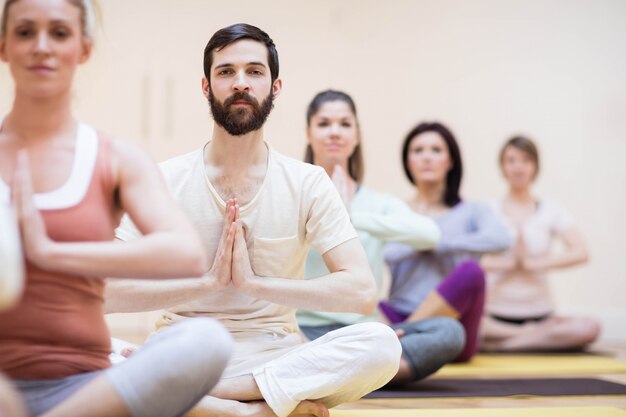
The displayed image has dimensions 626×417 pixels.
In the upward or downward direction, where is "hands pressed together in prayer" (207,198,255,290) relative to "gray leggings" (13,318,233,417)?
upward

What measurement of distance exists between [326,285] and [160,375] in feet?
2.19

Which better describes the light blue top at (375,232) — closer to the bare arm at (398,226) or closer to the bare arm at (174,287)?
the bare arm at (398,226)

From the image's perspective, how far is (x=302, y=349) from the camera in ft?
6.72

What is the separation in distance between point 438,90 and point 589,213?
1249 mm

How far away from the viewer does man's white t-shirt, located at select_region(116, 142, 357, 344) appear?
2111 mm

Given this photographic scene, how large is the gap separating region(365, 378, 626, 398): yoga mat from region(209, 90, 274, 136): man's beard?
1.03 m

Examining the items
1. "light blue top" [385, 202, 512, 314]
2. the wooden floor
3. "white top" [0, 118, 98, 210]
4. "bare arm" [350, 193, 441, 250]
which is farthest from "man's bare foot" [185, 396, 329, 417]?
"light blue top" [385, 202, 512, 314]

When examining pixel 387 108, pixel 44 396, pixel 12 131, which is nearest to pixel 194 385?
pixel 44 396

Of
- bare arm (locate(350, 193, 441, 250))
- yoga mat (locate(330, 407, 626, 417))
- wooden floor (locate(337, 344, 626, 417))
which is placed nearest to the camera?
yoga mat (locate(330, 407, 626, 417))

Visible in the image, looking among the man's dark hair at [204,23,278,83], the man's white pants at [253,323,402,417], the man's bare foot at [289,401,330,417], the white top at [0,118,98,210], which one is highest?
the man's dark hair at [204,23,278,83]

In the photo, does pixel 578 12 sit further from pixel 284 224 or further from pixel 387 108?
pixel 284 224

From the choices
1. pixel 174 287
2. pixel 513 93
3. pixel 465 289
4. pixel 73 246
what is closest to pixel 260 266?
pixel 174 287

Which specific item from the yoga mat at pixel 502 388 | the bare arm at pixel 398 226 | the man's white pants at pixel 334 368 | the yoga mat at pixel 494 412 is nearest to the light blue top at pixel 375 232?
the bare arm at pixel 398 226

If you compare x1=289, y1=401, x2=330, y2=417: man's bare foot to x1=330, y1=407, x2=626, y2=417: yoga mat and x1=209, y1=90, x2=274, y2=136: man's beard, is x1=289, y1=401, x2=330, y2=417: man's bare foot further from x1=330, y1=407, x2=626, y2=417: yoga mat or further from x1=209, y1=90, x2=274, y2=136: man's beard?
x1=209, y1=90, x2=274, y2=136: man's beard
